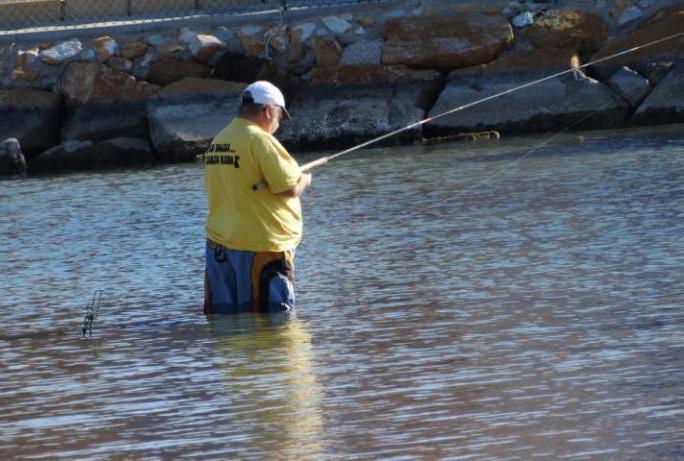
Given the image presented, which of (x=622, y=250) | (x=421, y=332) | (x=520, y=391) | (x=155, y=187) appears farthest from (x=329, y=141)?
(x=520, y=391)

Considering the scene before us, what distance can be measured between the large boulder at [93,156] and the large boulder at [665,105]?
4981mm

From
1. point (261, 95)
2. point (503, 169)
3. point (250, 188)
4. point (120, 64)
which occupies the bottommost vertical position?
point (503, 169)

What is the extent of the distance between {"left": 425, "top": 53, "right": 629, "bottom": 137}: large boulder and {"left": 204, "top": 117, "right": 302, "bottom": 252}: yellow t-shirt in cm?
804

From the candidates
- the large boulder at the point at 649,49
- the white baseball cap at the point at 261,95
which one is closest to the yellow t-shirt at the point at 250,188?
the white baseball cap at the point at 261,95

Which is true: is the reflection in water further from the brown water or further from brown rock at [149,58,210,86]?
brown rock at [149,58,210,86]

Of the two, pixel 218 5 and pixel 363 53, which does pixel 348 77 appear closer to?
pixel 363 53

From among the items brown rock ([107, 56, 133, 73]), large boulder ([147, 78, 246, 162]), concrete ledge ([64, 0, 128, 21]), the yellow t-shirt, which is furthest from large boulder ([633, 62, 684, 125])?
the yellow t-shirt

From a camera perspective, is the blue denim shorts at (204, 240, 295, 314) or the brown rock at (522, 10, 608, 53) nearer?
the blue denim shorts at (204, 240, 295, 314)

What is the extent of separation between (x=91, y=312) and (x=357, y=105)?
27.8 feet

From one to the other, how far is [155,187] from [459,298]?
6.46 meters

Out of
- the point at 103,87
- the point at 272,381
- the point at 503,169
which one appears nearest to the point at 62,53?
the point at 103,87

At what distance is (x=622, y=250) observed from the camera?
9.12 meters

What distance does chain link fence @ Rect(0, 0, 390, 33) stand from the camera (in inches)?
708

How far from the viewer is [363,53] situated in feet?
55.3
